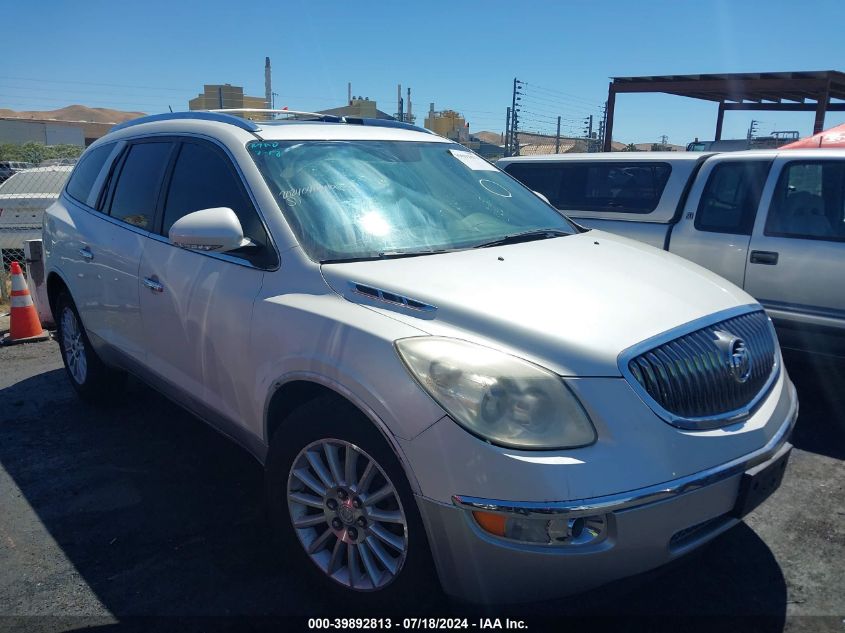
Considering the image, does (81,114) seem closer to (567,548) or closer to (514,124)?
(514,124)

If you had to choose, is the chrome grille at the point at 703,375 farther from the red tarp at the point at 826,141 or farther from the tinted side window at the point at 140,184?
the red tarp at the point at 826,141

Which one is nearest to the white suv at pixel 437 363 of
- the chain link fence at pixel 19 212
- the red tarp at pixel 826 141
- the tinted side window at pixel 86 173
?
the tinted side window at pixel 86 173

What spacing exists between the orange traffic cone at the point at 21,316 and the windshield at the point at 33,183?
3.14m

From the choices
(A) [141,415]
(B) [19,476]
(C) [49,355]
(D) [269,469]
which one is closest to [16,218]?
(C) [49,355]

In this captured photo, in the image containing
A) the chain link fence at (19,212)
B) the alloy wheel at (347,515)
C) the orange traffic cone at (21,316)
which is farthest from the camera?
the chain link fence at (19,212)

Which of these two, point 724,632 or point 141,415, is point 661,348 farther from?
point 141,415

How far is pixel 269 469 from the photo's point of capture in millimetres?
2721

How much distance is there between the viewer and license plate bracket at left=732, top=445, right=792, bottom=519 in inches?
89.6

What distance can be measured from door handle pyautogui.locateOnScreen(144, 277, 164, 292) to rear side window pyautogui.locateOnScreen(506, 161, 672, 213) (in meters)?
4.07

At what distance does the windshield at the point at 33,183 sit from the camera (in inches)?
360

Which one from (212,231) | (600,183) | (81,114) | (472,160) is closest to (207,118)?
(212,231)

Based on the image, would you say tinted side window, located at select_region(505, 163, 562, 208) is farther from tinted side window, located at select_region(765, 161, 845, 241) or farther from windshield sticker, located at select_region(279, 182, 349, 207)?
windshield sticker, located at select_region(279, 182, 349, 207)

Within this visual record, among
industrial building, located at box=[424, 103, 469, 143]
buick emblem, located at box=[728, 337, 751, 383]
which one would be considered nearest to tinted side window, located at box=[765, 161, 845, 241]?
buick emblem, located at box=[728, 337, 751, 383]

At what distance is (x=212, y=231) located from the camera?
278cm
